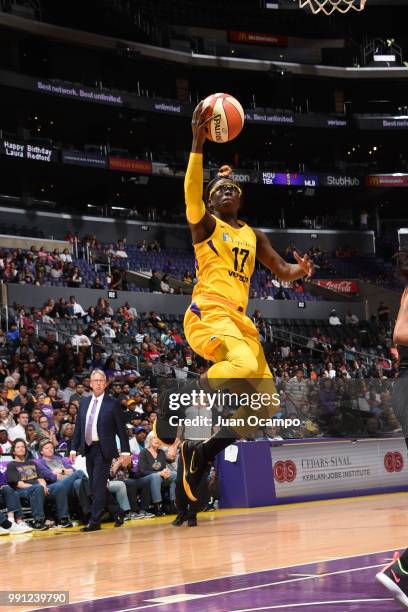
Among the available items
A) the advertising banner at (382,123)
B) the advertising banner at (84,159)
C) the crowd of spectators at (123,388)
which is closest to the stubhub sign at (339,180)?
the advertising banner at (382,123)

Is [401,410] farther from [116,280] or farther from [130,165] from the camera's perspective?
[130,165]

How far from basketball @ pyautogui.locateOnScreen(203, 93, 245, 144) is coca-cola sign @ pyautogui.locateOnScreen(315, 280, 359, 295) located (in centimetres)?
3253

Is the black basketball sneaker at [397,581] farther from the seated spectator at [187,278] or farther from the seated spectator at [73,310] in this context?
the seated spectator at [187,278]

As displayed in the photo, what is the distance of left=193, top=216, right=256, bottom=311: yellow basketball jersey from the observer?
668 cm

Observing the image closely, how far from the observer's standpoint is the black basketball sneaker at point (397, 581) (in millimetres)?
5652

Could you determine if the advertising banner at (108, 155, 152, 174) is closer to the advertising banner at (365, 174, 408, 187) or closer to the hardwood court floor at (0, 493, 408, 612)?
the advertising banner at (365, 174, 408, 187)

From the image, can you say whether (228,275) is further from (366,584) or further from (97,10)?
(97,10)

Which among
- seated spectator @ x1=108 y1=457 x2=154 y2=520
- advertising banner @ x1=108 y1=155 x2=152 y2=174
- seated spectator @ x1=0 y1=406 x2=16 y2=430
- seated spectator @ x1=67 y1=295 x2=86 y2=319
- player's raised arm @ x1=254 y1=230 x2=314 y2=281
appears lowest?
seated spectator @ x1=108 y1=457 x2=154 y2=520

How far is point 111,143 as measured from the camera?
139 feet

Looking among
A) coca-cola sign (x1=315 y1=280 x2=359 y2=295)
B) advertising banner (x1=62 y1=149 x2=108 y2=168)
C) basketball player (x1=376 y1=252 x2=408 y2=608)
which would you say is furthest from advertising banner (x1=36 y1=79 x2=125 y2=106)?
basketball player (x1=376 y1=252 x2=408 y2=608)

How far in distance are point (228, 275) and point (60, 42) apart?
108ft

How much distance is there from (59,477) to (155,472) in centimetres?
186

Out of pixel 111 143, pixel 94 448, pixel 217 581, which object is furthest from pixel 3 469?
pixel 111 143

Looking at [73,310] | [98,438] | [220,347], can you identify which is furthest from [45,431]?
[73,310]
